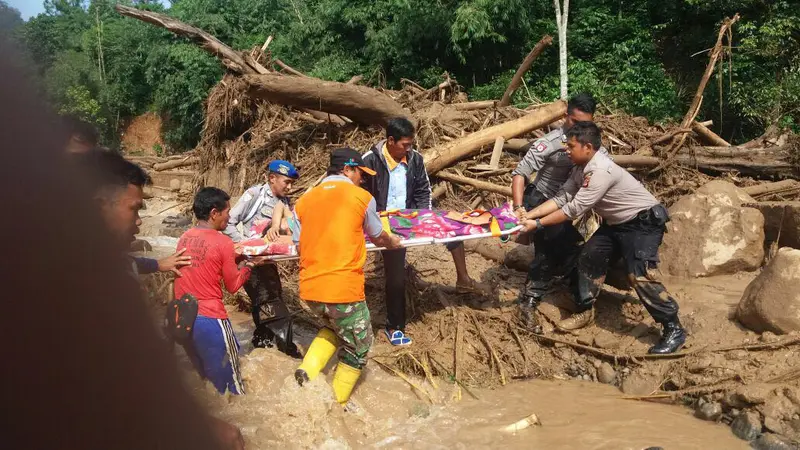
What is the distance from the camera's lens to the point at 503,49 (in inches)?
709

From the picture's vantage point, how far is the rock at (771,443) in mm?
4246

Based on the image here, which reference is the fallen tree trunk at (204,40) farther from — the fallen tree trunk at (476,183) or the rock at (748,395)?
the rock at (748,395)

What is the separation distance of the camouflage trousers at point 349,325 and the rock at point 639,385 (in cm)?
238

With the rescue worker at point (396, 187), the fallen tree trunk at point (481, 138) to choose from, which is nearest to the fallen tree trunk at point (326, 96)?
the fallen tree trunk at point (481, 138)

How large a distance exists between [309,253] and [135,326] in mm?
3649

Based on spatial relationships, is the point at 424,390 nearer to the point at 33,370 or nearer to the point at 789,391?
the point at 789,391

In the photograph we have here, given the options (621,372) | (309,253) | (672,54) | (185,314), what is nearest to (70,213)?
(185,314)

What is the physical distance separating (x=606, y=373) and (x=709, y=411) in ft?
3.20

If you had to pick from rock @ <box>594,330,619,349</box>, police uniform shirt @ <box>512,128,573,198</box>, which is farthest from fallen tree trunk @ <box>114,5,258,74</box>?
rock @ <box>594,330,619,349</box>

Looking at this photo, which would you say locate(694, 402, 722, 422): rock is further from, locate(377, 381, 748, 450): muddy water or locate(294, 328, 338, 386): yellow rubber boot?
locate(294, 328, 338, 386): yellow rubber boot

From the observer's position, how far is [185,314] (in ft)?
12.6

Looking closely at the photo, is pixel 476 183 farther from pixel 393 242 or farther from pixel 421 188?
pixel 393 242

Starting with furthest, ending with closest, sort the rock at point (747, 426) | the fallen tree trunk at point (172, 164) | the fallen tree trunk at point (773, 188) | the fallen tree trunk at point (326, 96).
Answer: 1. the fallen tree trunk at point (172, 164)
2. the fallen tree trunk at point (326, 96)
3. the fallen tree trunk at point (773, 188)
4. the rock at point (747, 426)

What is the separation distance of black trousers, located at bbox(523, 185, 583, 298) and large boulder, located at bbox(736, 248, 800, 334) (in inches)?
61.0
